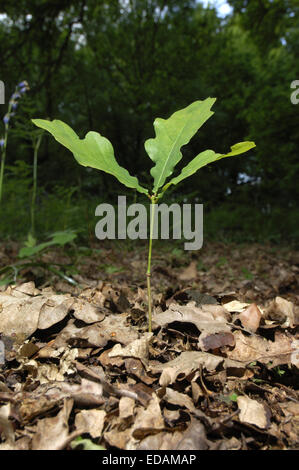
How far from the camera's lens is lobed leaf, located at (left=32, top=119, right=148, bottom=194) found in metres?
0.84

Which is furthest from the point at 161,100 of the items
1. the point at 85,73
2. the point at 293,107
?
the point at 293,107

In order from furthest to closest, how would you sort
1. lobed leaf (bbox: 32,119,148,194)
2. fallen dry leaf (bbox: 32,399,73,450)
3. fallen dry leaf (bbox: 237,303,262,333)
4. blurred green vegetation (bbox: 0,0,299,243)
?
blurred green vegetation (bbox: 0,0,299,243), fallen dry leaf (bbox: 237,303,262,333), lobed leaf (bbox: 32,119,148,194), fallen dry leaf (bbox: 32,399,73,450)

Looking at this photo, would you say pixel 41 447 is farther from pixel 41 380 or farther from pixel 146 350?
pixel 146 350

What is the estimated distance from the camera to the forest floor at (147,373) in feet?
2.20

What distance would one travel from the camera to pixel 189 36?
33.9 feet

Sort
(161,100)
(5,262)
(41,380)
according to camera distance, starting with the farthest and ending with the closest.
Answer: (161,100) → (5,262) → (41,380)

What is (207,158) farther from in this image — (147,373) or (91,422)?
(91,422)

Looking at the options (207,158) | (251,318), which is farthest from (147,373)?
(207,158)

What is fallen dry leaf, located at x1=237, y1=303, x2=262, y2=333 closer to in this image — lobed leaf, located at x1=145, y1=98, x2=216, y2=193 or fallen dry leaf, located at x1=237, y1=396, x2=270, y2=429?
fallen dry leaf, located at x1=237, y1=396, x2=270, y2=429

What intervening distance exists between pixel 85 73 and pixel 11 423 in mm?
10520

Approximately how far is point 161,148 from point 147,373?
2.12 feet

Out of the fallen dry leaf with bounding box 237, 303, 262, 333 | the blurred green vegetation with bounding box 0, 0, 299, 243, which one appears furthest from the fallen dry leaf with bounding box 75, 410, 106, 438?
the blurred green vegetation with bounding box 0, 0, 299, 243

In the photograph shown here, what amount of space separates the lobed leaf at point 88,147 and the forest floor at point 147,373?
494mm

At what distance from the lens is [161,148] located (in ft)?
3.17
